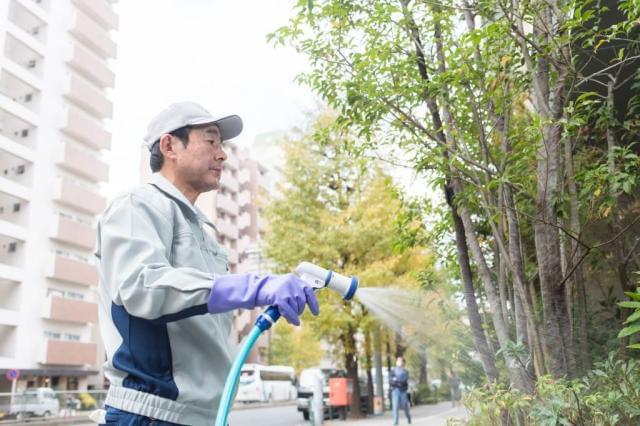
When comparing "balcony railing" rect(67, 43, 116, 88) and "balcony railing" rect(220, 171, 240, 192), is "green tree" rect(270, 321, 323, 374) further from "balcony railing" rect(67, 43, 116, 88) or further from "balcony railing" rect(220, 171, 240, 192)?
"balcony railing" rect(67, 43, 116, 88)

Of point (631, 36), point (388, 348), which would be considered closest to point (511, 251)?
point (631, 36)

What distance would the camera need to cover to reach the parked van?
26141 mm

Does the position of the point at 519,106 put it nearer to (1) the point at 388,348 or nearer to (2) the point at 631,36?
(2) the point at 631,36

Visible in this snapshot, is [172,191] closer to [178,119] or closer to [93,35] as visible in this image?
[178,119]

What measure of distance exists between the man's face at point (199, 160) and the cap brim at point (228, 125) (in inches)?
1.1

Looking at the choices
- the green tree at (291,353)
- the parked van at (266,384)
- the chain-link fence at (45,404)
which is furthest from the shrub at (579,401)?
the green tree at (291,353)

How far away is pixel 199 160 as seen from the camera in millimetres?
1574

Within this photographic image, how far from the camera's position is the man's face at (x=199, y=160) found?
5.15 ft

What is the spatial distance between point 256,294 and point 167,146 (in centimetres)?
56

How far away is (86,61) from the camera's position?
28.7m

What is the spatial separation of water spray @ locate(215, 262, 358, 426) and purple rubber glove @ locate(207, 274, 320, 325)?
4 cm

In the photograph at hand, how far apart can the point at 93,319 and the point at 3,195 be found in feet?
20.6

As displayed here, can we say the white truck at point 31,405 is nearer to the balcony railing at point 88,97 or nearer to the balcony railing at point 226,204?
the balcony railing at point 88,97

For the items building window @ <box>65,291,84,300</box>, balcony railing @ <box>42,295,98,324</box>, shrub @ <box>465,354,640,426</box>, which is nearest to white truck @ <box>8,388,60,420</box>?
balcony railing @ <box>42,295,98,324</box>
